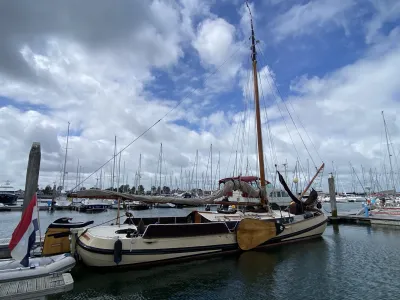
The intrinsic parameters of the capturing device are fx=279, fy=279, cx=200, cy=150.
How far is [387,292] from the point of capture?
37.0 ft

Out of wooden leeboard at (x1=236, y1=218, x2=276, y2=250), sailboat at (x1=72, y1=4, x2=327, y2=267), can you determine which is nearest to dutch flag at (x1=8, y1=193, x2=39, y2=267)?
sailboat at (x1=72, y1=4, x2=327, y2=267)

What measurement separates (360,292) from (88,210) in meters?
61.7

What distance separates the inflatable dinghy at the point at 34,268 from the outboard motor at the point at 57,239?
4243mm

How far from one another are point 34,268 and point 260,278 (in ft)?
31.1

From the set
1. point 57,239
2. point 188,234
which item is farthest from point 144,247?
point 57,239

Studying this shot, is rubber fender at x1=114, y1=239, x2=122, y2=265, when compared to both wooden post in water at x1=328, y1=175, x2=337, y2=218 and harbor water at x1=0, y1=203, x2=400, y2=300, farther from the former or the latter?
wooden post in water at x1=328, y1=175, x2=337, y2=218

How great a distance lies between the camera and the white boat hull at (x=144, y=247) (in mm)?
13344

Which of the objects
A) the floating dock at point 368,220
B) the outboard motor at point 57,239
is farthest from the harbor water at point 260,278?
the floating dock at point 368,220

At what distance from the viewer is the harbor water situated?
11.2 meters

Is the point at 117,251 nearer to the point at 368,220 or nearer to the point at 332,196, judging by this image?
the point at 368,220

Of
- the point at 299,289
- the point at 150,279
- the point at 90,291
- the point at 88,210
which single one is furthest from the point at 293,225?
the point at 88,210

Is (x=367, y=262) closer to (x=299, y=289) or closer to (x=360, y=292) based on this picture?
(x=360, y=292)

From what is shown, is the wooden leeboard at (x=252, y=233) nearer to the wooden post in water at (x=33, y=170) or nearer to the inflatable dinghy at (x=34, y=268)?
the inflatable dinghy at (x=34, y=268)

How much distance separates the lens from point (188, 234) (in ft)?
50.2
